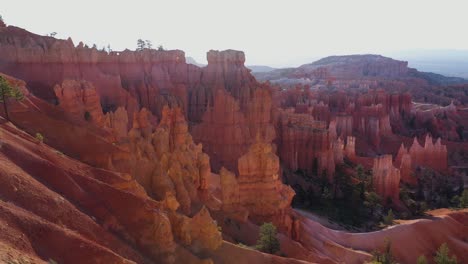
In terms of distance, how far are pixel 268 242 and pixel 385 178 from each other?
27.4 meters

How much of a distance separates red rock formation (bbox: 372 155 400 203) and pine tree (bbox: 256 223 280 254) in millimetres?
26486

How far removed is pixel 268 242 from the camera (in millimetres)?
22250

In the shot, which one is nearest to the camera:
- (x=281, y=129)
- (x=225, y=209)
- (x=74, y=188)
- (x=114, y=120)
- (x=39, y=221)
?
(x=39, y=221)

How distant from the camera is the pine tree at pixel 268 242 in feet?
72.4

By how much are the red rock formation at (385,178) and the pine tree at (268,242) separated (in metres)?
26.5

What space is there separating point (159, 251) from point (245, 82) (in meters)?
39.9

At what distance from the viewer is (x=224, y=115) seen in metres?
48.1

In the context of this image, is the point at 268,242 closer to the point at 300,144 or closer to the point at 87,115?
the point at 87,115

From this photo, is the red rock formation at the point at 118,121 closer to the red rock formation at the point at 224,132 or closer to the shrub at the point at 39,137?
the shrub at the point at 39,137

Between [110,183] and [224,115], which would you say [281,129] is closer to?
[224,115]

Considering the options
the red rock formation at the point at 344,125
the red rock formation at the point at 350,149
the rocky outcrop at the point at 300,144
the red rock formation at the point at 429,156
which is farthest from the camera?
the red rock formation at the point at 344,125

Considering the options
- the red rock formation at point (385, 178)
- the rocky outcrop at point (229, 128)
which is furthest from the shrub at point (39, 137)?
the red rock formation at point (385, 178)

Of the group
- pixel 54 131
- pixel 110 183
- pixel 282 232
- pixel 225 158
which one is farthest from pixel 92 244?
pixel 225 158

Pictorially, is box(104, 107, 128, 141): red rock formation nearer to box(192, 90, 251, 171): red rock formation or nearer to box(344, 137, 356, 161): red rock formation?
box(192, 90, 251, 171): red rock formation
